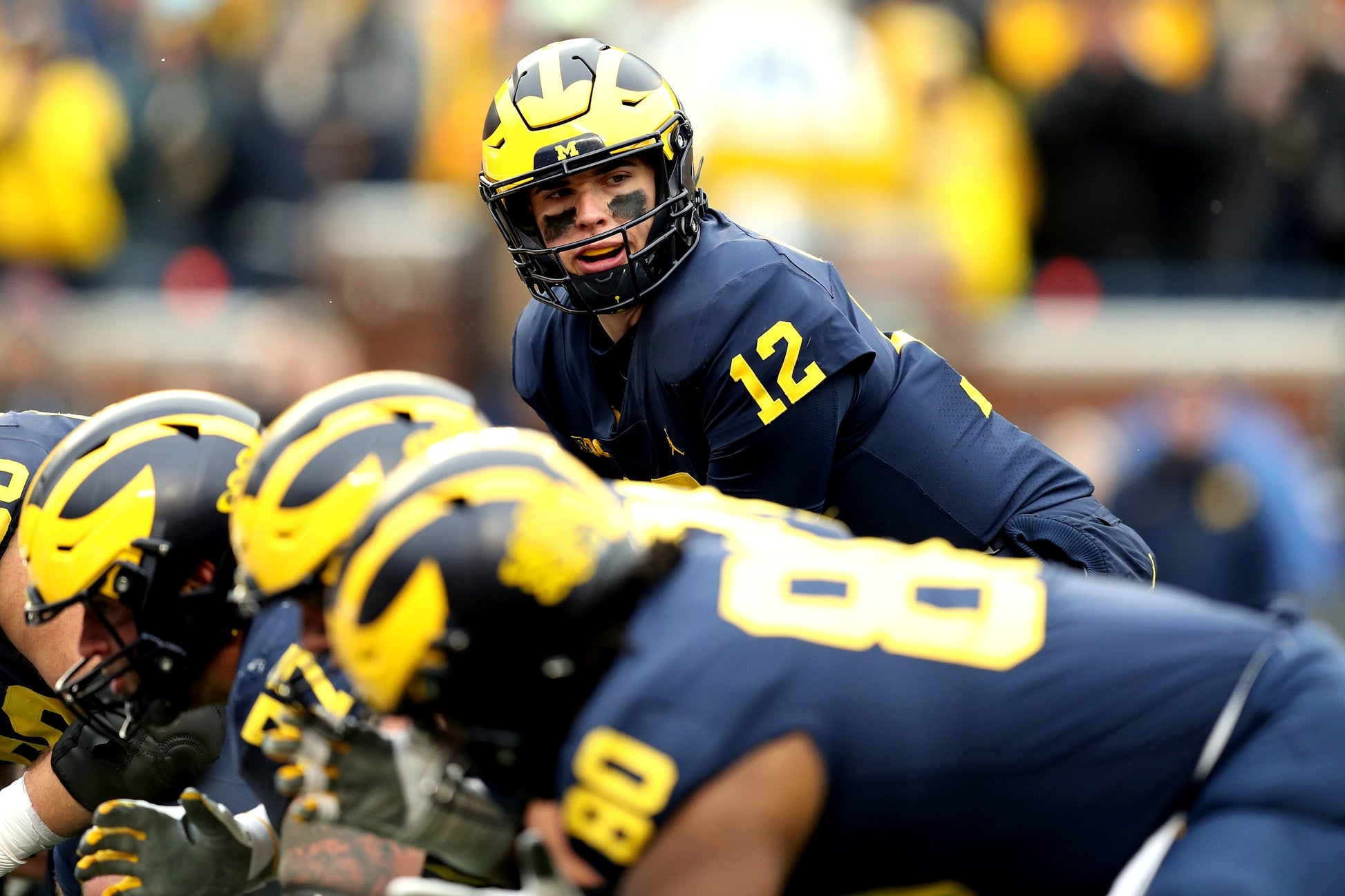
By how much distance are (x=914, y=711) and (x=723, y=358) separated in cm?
151

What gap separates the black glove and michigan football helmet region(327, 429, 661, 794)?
4.51 feet

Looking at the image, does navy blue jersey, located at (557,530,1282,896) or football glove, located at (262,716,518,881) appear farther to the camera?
football glove, located at (262,716,518,881)

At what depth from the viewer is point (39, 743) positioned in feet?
16.1

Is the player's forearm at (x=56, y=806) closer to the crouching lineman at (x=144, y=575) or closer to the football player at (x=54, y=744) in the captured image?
the football player at (x=54, y=744)

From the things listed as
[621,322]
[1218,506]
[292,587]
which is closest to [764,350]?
[621,322]

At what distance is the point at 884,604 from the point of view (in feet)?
11.1

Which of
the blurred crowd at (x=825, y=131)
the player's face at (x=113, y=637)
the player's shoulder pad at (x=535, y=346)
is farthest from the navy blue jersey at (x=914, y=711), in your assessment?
the blurred crowd at (x=825, y=131)

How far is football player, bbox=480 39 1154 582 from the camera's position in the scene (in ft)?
15.0

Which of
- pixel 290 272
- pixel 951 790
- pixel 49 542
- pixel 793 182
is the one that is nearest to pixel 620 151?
pixel 49 542

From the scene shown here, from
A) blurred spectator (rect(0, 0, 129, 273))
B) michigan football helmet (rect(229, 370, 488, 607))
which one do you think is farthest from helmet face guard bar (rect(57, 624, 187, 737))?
blurred spectator (rect(0, 0, 129, 273))

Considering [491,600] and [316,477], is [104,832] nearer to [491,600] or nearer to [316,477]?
[316,477]

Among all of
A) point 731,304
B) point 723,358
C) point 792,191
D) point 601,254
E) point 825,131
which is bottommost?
point 792,191

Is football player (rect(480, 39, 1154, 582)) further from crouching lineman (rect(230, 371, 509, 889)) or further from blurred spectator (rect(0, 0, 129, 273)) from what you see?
blurred spectator (rect(0, 0, 129, 273))

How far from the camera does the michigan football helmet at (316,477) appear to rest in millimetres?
3785
